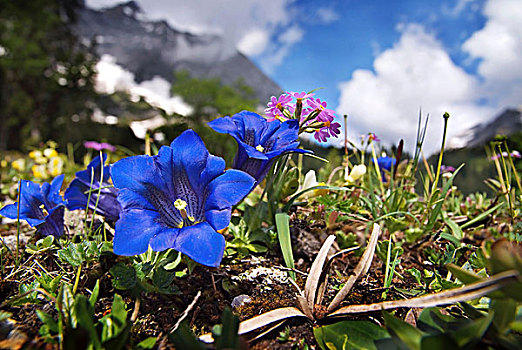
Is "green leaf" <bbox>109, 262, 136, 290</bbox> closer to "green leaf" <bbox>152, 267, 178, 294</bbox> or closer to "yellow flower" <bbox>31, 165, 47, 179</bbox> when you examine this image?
"green leaf" <bbox>152, 267, 178, 294</bbox>

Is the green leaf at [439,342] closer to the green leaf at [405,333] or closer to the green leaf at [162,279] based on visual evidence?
the green leaf at [405,333]

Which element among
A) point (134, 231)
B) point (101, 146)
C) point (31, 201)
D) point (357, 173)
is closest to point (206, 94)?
point (101, 146)

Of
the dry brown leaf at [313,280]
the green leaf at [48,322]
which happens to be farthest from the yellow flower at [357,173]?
the green leaf at [48,322]

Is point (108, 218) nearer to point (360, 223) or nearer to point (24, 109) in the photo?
point (360, 223)

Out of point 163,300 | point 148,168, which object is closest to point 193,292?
point 163,300

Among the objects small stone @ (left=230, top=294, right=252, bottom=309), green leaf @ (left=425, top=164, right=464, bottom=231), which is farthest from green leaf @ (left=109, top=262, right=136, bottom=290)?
green leaf @ (left=425, top=164, right=464, bottom=231)

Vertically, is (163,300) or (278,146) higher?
(278,146)
